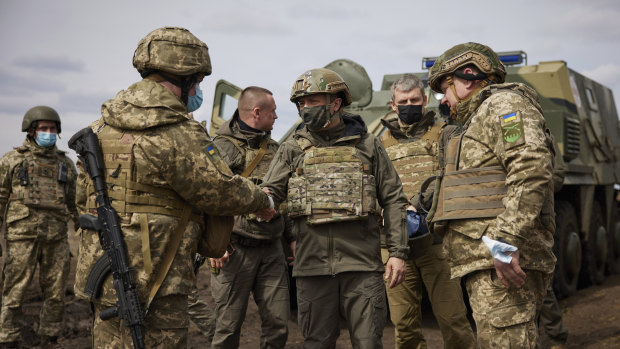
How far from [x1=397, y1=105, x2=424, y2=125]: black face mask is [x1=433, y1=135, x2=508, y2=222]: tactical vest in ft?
5.10

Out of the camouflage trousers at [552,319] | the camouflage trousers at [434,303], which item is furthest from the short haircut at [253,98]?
the camouflage trousers at [552,319]

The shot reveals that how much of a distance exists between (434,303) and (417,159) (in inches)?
42.7

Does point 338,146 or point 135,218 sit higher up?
point 338,146

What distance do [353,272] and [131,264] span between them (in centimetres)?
136

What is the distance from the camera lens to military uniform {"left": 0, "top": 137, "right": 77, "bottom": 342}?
23.4 feet

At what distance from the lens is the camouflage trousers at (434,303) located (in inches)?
192

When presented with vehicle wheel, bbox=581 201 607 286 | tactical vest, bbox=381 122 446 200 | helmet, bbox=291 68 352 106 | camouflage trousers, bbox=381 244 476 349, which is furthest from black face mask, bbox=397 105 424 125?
vehicle wheel, bbox=581 201 607 286

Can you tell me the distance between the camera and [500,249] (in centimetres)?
316

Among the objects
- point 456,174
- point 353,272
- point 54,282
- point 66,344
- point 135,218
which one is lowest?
point 66,344

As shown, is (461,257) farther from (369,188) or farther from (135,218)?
(135,218)

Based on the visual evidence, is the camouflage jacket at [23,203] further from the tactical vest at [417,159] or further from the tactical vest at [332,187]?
the tactical vest at [332,187]

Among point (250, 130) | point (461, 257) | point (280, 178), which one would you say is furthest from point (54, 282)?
point (461, 257)

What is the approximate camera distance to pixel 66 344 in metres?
6.79

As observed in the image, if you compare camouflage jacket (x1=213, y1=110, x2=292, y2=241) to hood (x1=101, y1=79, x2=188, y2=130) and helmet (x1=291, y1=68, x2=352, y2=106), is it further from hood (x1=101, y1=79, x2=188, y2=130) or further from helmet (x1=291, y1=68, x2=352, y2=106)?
Result: hood (x1=101, y1=79, x2=188, y2=130)
